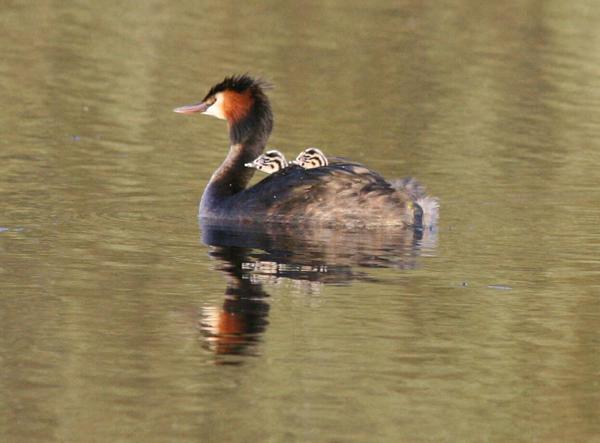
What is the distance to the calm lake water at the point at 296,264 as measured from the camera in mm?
8594

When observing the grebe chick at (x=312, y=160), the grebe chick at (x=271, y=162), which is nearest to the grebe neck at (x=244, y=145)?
the grebe chick at (x=271, y=162)

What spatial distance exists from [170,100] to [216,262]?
30.7ft

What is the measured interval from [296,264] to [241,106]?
3.50 meters

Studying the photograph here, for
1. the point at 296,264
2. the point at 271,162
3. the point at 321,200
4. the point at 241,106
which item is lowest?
the point at 296,264

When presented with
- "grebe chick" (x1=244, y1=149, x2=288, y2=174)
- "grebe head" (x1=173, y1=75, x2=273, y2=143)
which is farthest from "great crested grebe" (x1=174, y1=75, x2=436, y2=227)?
"grebe head" (x1=173, y1=75, x2=273, y2=143)

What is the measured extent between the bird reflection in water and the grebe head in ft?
5.23

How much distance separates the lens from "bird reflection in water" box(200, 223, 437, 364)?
10.1m

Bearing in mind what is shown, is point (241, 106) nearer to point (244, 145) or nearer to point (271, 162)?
point (244, 145)

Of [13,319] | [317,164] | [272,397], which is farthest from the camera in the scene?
[317,164]

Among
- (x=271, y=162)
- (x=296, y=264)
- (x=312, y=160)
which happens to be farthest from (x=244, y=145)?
(x=296, y=264)

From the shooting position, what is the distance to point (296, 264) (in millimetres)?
12227

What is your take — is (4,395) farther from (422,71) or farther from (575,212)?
(422,71)

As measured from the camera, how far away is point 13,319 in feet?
33.2

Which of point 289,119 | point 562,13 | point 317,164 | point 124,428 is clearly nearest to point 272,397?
point 124,428
